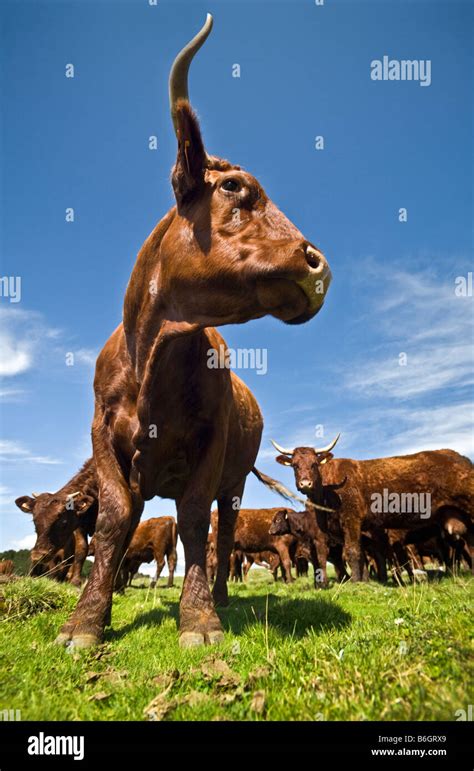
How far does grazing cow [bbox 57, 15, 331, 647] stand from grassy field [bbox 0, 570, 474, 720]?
1.35 ft

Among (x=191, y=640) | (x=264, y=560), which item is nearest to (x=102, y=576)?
(x=191, y=640)

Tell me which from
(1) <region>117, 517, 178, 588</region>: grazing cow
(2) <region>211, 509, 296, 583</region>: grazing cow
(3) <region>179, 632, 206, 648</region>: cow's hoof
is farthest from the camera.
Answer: (2) <region>211, 509, 296, 583</region>: grazing cow

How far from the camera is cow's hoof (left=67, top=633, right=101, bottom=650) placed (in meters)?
3.79

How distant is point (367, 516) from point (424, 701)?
11690 millimetres

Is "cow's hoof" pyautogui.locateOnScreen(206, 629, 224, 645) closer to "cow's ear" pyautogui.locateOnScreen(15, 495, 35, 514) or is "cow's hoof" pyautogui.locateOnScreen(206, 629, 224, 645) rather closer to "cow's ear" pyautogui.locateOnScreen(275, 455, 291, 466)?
"cow's ear" pyautogui.locateOnScreen(275, 455, 291, 466)

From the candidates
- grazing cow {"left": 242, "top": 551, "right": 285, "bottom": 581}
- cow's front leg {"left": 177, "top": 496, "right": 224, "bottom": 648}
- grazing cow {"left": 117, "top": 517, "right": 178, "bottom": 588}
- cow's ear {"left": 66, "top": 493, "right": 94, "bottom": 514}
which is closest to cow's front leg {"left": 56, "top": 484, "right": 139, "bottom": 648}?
cow's front leg {"left": 177, "top": 496, "right": 224, "bottom": 648}

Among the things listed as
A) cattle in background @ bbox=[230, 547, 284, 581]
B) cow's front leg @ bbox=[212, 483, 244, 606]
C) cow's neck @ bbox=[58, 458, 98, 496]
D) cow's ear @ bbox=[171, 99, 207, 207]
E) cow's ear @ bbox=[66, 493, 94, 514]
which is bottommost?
cattle in background @ bbox=[230, 547, 284, 581]

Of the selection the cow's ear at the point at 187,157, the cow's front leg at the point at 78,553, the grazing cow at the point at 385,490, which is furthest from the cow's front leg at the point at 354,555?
the cow's ear at the point at 187,157

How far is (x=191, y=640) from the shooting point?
380cm

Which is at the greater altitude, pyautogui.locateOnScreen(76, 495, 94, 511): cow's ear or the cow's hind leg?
pyautogui.locateOnScreen(76, 495, 94, 511): cow's ear

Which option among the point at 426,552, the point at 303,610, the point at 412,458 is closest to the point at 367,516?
the point at 412,458

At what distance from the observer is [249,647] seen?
3621 mm

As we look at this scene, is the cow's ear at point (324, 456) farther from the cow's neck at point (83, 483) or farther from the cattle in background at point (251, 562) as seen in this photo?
the cattle in background at point (251, 562)
